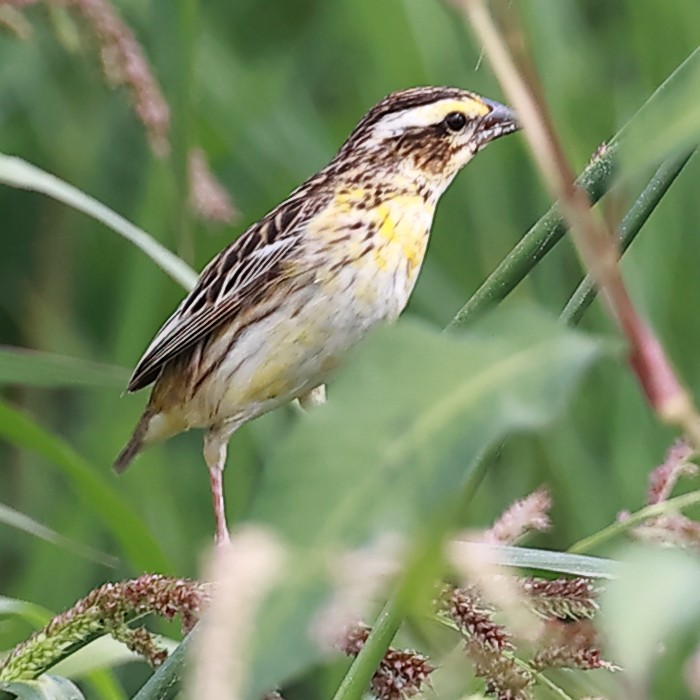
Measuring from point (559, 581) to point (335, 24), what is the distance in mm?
2788

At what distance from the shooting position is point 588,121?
308 cm

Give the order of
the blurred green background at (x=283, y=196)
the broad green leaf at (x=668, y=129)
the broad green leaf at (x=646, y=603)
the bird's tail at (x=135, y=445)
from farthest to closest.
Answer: the blurred green background at (x=283, y=196), the bird's tail at (x=135, y=445), the broad green leaf at (x=668, y=129), the broad green leaf at (x=646, y=603)

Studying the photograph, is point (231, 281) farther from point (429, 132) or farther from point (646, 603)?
point (646, 603)

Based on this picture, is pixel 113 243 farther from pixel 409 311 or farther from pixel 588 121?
pixel 588 121

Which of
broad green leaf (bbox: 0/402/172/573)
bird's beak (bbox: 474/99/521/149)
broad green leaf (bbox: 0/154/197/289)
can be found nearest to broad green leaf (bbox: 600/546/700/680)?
broad green leaf (bbox: 0/154/197/289)

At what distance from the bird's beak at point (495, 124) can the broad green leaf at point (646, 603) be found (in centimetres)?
167

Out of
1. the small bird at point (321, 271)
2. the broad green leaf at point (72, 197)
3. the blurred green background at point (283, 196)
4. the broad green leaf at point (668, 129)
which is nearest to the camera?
the broad green leaf at point (668, 129)

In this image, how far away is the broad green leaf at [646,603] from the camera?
449mm

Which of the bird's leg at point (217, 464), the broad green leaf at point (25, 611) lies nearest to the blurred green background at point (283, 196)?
the bird's leg at point (217, 464)

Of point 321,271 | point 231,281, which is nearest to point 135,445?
point 231,281

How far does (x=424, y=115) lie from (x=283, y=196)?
96cm

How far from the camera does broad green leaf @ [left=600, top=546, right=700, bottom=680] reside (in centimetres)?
45

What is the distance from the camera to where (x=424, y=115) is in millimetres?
2223

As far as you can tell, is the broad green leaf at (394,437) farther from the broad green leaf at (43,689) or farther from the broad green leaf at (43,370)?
the broad green leaf at (43,370)
